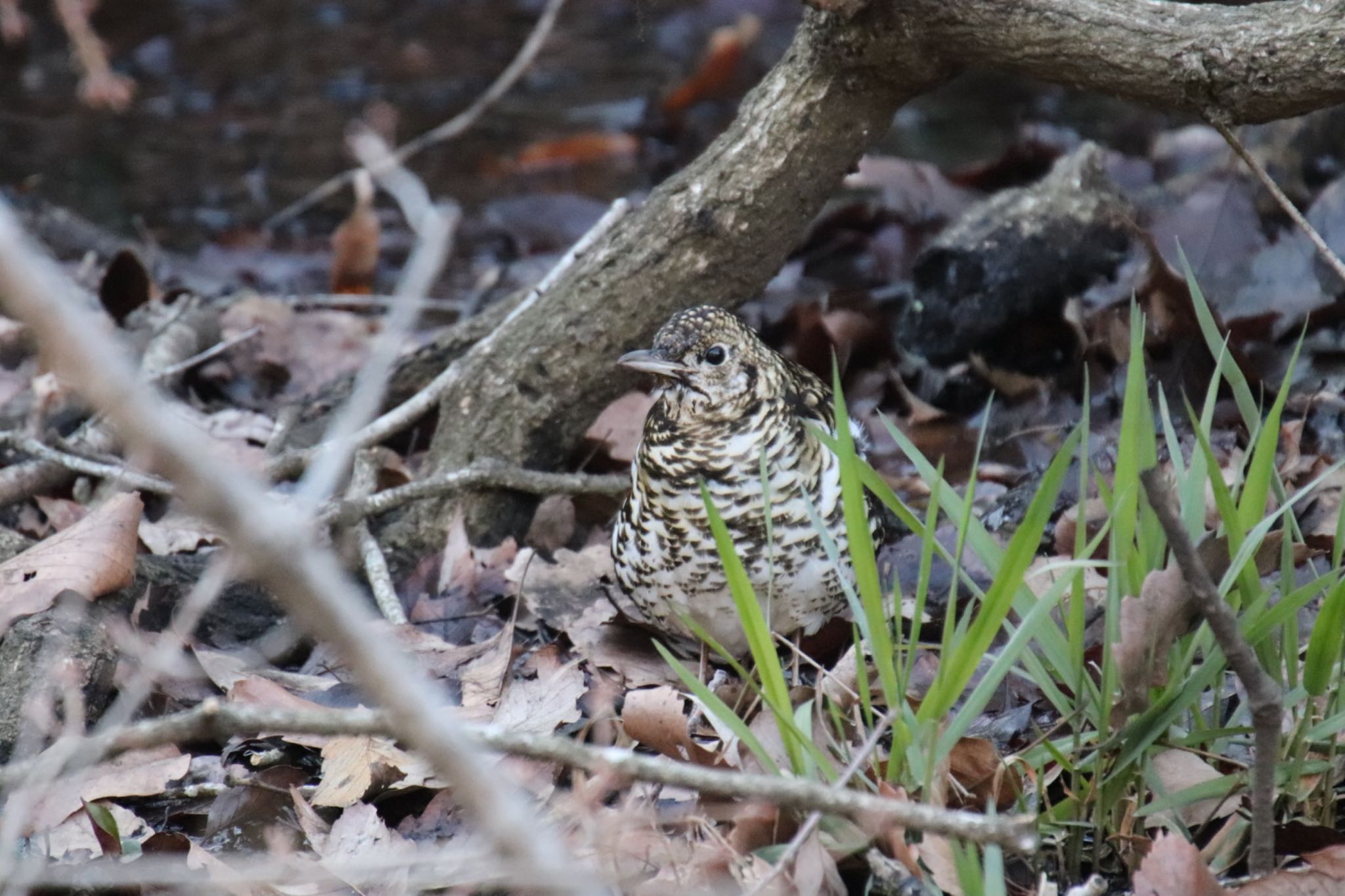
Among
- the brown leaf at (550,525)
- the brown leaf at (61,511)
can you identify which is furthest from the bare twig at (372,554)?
the brown leaf at (61,511)

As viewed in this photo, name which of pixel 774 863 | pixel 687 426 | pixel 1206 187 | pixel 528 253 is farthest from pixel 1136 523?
pixel 528 253

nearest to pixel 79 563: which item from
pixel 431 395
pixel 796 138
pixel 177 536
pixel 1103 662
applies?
pixel 177 536

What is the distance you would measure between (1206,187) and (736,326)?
8.62ft

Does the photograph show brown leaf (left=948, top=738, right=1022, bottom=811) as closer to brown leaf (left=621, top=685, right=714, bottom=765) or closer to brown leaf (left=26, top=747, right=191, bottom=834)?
brown leaf (left=621, top=685, right=714, bottom=765)

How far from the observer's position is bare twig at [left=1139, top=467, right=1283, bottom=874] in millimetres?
1957

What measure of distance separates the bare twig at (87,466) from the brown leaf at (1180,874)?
8.74 ft

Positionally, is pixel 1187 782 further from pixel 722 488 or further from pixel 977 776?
pixel 722 488

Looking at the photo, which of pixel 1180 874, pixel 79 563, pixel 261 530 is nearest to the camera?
pixel 261 530

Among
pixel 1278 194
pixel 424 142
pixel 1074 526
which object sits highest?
pixel 1278 194

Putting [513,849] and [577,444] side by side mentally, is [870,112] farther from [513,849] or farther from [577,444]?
[513,849]

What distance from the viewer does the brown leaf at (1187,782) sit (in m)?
2.53

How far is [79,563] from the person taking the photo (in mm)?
3367

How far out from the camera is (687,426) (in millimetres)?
3350

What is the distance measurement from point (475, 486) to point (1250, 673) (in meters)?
2.37
